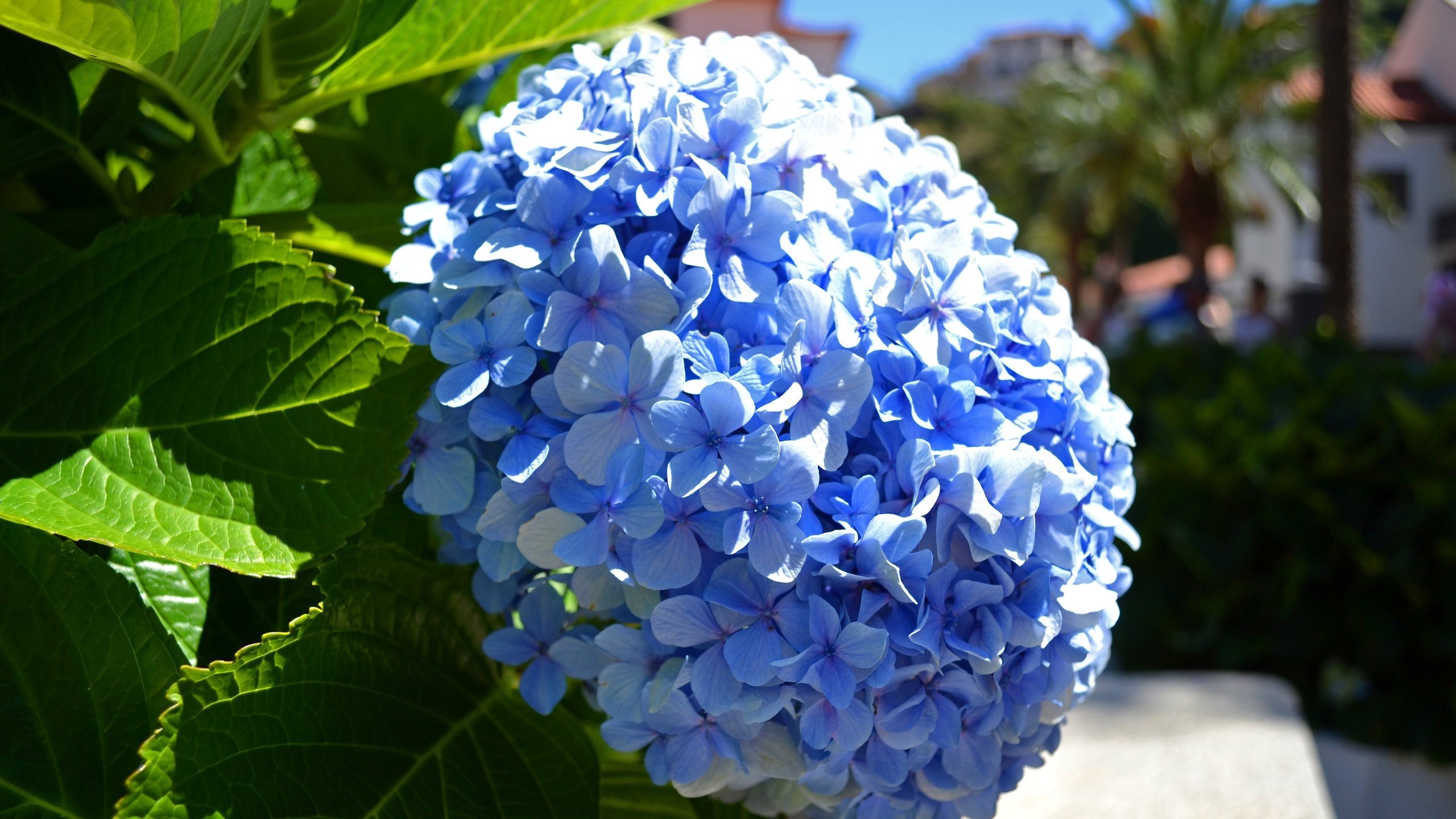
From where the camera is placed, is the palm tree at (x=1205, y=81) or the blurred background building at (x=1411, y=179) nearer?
the palm tree at (x=1205, y=81)

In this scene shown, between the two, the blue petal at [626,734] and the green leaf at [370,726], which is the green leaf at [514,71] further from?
the blue petal at [626,734]

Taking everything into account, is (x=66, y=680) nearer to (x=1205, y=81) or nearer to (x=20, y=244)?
(x=20, y=244)

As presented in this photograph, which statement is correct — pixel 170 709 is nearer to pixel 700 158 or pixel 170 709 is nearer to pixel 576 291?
pixel 576 291

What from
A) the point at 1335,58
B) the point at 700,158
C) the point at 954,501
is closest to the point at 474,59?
the point at 700,158

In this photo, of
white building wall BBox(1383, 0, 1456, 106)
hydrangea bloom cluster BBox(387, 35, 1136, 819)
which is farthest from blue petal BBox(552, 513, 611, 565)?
white building wall BBox(1383, 0, 1456, 106)

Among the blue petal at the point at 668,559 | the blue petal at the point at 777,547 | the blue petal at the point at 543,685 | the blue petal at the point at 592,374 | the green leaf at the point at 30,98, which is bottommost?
the blue petal at the point at 543,685

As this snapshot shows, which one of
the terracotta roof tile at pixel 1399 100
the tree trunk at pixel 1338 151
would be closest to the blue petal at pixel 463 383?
the tree trunk at pixel 1338 151

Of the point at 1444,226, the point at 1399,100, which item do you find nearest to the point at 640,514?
the point at 1399,100
